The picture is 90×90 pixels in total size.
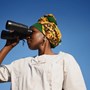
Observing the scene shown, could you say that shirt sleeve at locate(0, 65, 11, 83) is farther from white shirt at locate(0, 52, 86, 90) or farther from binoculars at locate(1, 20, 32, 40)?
binoculars at locate(1, 20, 32, 40)

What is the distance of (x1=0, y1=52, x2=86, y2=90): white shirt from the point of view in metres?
2.64

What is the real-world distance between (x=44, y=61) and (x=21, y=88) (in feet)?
1.14

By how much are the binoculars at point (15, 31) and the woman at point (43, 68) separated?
0.07 meters

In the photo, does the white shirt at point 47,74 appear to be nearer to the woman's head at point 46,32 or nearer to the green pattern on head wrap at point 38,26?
the woman's head at point 46,32

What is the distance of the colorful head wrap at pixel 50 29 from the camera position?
3020 millimetres

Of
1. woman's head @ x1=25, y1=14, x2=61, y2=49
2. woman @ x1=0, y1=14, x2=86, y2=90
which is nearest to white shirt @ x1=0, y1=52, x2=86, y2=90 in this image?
woman @ x1=0, y1=14, x2=86, y2=90

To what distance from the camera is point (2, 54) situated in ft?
9.84

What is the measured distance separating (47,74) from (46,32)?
1.80 feet

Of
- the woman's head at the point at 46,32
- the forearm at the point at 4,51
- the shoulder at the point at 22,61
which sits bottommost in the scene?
the shoulder at the point at 22,61

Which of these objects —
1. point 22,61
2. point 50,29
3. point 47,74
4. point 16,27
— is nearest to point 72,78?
point 47,74

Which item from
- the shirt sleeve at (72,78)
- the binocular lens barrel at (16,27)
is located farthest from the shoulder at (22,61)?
the shirt sleeve at (72,78)

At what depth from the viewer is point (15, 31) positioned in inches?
115

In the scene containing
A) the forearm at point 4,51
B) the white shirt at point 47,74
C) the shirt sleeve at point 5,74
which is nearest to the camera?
the white shirt at point 47,74

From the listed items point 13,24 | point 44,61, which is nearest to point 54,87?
point 44,61
